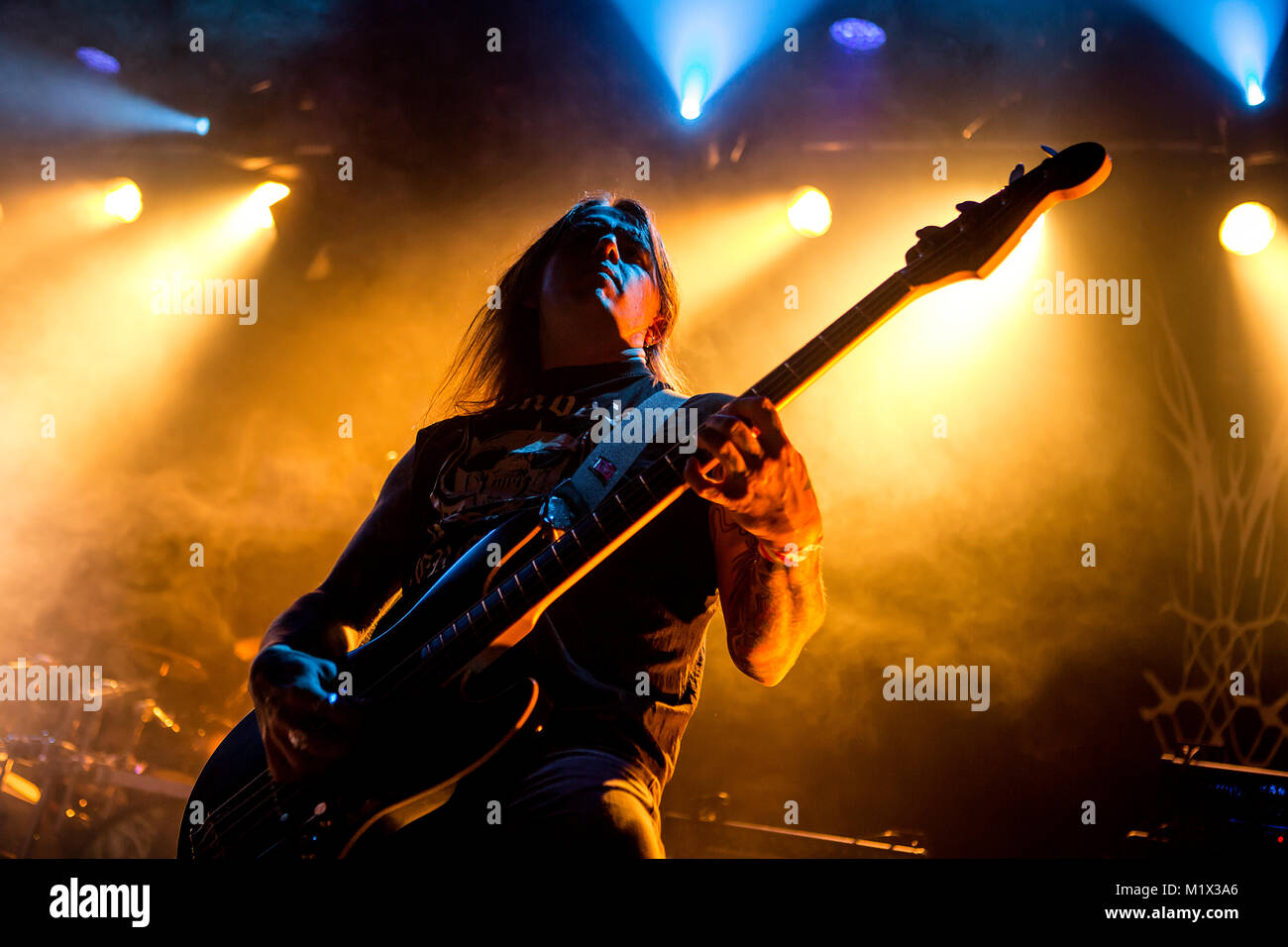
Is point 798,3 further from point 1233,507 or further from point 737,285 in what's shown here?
point 1233,507

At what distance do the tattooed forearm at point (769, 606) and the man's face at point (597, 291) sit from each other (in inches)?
29.5

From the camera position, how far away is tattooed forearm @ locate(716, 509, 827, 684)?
5.41ft

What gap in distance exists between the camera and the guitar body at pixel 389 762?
148 cm

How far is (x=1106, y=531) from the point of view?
484 centimetres

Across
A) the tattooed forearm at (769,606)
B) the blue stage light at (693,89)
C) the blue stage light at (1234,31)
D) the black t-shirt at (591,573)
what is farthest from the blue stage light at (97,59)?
the blue stage light at (1234,31)

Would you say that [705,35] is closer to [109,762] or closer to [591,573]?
[591,573]

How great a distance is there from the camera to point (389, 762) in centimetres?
151

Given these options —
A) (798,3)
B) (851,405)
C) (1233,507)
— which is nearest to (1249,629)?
(1233,507)

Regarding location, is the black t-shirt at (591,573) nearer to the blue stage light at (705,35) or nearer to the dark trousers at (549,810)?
the dark trousers at (549,810)

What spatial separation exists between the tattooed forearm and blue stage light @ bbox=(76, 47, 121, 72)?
5.35m

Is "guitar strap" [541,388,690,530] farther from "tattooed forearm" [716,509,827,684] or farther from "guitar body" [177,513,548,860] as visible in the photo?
"tattooed forearm" [716,509,827,684]

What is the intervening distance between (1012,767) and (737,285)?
10.5 feet
